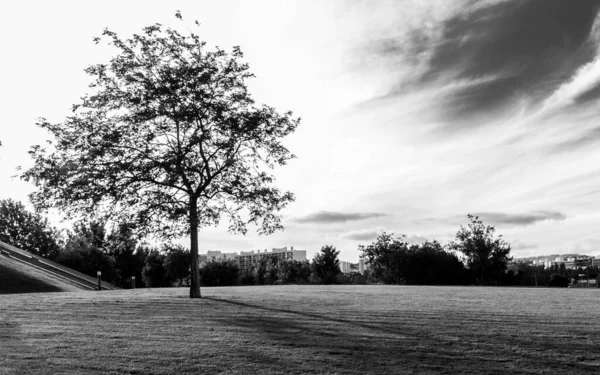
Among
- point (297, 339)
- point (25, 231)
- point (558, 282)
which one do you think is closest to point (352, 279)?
point (558, 282)

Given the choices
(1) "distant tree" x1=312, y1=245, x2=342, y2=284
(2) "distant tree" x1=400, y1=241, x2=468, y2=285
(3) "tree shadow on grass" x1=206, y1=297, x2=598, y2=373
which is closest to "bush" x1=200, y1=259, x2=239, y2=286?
(1) "distant tree" x1=312, y1=245, x2=342, y2=284

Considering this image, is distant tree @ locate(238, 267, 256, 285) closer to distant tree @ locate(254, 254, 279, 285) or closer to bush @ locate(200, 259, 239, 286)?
distant tree @ locate(254, 254, 279, 285)

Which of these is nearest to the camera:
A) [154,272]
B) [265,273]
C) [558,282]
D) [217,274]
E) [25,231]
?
[558,282]

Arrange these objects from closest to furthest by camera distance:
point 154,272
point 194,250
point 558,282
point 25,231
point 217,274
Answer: point 194,250 < point 558,282 < point 217,274 < point 154,272 < point 25,231

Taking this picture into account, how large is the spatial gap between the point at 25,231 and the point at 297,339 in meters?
102

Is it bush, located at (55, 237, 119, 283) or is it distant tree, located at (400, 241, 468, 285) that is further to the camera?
bush, located at (55, 237, 119, 283)

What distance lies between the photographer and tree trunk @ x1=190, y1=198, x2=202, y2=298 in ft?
76.3

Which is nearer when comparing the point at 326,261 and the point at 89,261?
the point at 326,261

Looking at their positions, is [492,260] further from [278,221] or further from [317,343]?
[317,343]

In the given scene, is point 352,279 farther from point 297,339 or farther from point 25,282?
point 297,339

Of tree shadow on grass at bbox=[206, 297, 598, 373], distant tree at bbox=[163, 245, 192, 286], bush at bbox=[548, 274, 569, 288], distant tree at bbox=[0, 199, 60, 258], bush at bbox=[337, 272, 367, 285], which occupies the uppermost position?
distant tree at bbox=[0, 199, 60, 258]

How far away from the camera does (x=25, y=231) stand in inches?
3932

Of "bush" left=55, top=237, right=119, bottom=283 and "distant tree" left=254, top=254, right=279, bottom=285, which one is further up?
"bush" left=55, top=237, right=119, bottom=283

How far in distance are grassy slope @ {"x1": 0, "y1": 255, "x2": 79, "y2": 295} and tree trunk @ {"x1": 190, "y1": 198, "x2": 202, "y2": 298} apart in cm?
1353
